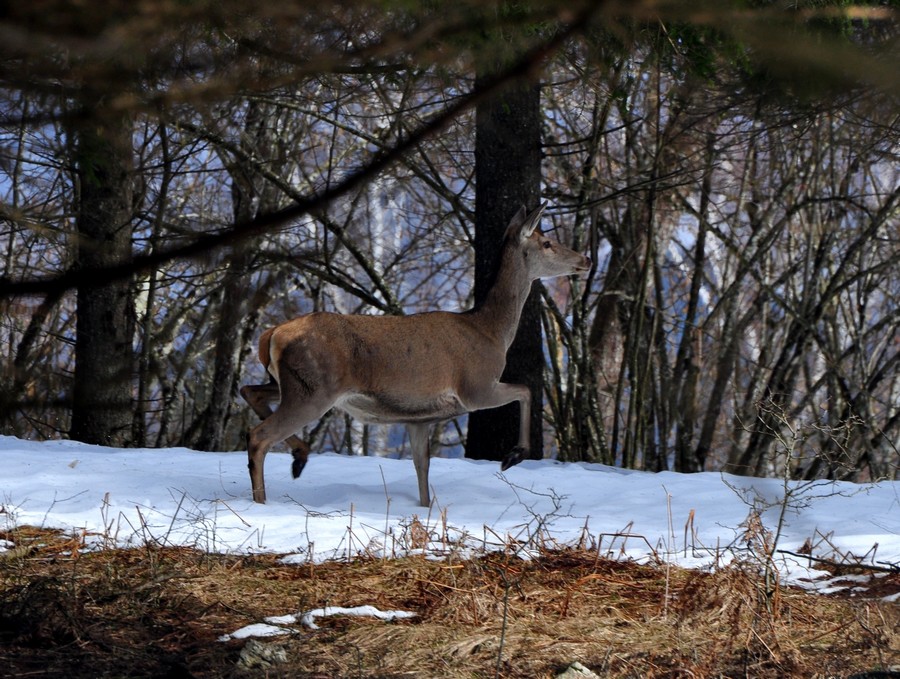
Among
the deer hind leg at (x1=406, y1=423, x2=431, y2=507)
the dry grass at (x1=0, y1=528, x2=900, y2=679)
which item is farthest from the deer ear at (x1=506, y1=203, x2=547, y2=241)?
the dry grass at (x1=0, y1=528, x2=900, y2=679)

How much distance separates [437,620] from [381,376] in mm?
3411

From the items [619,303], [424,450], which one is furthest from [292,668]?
[619,303]

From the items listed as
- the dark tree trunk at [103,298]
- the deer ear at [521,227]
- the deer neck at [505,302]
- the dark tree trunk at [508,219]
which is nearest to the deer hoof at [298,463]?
the dark tree trunk at [103,298]

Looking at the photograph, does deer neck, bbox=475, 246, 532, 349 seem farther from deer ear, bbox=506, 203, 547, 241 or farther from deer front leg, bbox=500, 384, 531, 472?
deer front leg, bbox=500, 384, 531, 472

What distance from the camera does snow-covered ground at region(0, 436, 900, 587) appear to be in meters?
5.23

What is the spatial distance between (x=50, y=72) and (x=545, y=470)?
6.78 meters

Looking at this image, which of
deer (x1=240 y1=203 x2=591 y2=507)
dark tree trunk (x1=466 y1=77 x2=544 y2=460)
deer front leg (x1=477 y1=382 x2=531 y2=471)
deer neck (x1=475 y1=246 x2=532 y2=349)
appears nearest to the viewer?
deer (x1=240 y1=203 x2=591 y2=507)

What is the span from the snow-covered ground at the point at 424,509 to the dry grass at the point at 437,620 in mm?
275

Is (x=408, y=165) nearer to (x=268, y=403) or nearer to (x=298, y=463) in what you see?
(x=268, y=403)

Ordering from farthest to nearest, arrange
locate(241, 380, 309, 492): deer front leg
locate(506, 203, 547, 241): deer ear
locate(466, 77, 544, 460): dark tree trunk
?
A: locate(466, 77, 544, 460): dark tree trunk < locate(506, 203, 547, 241): deer ear < locate(241, 380, 309, 492): deer front leg

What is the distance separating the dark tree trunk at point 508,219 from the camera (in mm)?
10242

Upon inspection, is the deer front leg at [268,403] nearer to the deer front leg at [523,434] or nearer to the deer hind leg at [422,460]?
the deer hind leg at [422,460]

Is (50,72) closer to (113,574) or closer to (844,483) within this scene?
(113,574)

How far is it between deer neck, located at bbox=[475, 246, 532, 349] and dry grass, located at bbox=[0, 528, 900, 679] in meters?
3.49
